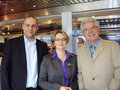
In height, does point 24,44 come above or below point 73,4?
below

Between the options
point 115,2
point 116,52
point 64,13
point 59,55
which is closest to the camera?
point 116,52

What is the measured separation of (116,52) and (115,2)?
1017mm

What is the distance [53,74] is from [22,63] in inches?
19.1

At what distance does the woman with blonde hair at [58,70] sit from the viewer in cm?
172

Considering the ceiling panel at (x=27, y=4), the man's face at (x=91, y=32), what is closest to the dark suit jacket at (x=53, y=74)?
the man's face at (x=91, y=32)

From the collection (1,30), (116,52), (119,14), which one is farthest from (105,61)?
(1,30)

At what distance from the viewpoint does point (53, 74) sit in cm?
173

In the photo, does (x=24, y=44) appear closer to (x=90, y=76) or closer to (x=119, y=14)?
(x=90, y=76)

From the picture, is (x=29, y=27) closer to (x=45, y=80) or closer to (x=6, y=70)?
(x=6, y=70)

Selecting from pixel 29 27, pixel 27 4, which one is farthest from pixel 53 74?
pixel 27 4

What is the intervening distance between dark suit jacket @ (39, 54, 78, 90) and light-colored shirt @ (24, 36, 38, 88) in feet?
0.73

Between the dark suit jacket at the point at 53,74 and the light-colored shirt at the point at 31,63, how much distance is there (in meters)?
0.22

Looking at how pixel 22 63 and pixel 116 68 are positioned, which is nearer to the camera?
pixel 116 68

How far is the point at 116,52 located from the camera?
5.59ft
